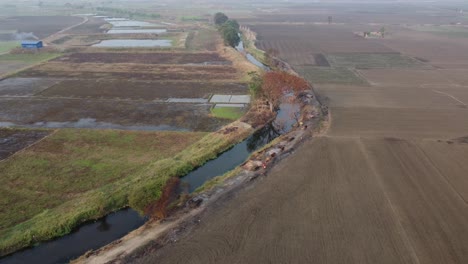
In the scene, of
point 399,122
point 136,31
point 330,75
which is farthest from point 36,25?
point 399,122

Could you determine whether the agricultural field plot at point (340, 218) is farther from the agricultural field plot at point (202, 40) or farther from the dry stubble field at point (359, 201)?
the agricultural field plot at point (202, 40)

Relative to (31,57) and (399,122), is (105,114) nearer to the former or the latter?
(399,122)

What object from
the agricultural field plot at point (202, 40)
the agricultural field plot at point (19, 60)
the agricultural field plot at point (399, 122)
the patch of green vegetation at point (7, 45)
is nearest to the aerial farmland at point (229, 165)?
the agricultural field plot at point (399, 122)

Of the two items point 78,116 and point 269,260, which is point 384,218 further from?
point 78,116

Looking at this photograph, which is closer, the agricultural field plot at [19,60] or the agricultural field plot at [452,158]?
the agricultural field plot at [452,158]

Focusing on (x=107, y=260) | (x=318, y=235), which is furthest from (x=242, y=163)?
(x=107, y=260)

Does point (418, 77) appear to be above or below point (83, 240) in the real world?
above
